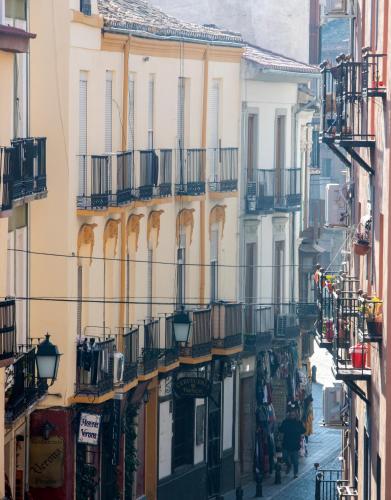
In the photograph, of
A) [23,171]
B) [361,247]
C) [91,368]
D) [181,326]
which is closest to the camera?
[361,247]

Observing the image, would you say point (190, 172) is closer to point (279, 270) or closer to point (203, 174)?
point (203, 174)

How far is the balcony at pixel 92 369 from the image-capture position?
36.3m

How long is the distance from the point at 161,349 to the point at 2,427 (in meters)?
10.8

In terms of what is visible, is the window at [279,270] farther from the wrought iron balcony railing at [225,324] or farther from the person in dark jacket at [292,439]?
the wrought iron balcony railing at [225,324]

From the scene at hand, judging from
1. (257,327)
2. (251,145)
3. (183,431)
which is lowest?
(183,431)

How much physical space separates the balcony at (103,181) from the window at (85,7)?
2.57m

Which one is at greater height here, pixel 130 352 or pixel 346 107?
pixel 346 107

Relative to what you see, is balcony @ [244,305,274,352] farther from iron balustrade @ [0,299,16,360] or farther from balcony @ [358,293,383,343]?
balcony @ [358,293,383,343]

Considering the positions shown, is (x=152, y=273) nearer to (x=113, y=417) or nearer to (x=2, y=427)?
(x=113, y=417)

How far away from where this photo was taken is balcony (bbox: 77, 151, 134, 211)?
3644 cm

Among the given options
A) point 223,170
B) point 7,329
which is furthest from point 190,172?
point 7,329

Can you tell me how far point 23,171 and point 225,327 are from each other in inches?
501

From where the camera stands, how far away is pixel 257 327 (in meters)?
47.2

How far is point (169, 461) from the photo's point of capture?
4269cm
